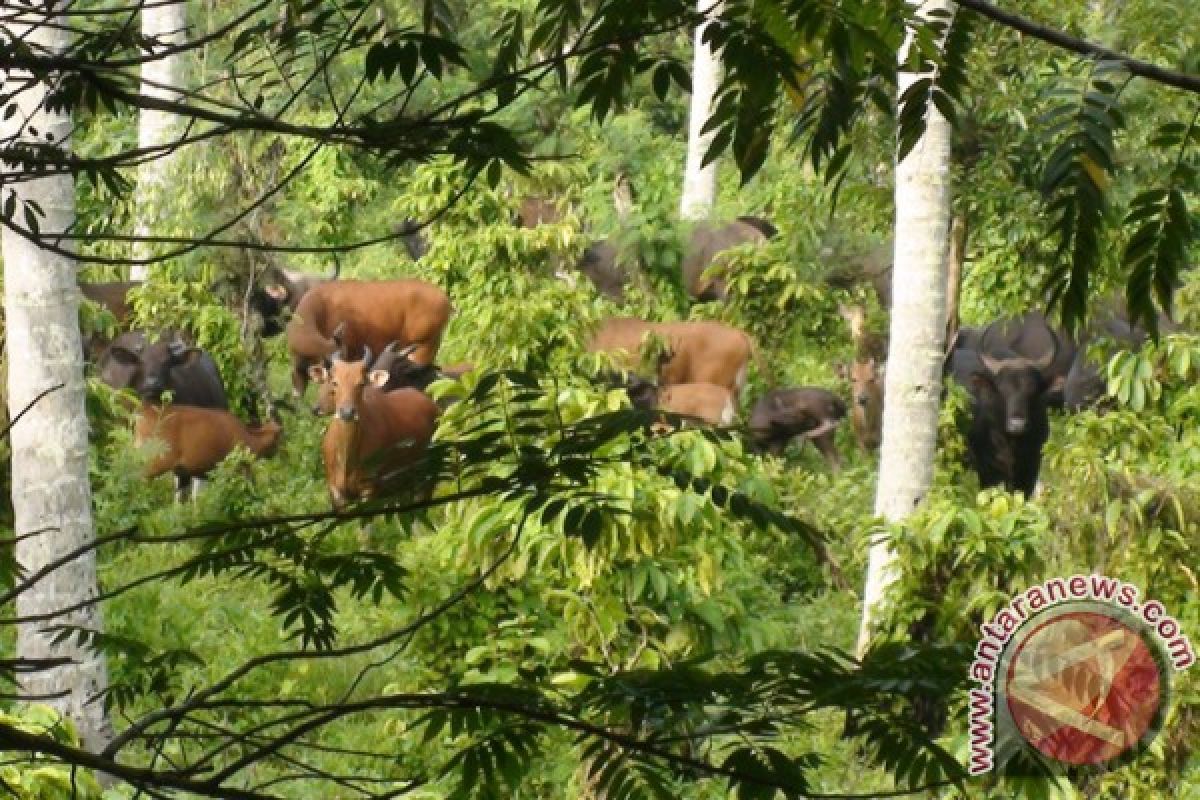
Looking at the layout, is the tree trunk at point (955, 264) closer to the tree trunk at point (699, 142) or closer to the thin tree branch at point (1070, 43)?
the tree trunk at point (699, 142)

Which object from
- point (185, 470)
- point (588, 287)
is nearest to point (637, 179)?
point (588, 287)

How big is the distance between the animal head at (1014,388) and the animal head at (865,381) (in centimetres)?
81

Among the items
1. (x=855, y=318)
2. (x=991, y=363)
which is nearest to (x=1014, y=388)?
(x=991, y=363)

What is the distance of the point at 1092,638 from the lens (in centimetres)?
630

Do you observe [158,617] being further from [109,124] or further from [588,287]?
[109,124]

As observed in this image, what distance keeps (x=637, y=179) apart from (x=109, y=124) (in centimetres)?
671

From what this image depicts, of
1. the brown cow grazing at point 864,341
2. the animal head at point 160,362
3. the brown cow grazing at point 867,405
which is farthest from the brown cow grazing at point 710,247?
the animal head at point 160,362

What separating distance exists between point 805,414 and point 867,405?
2.35ft

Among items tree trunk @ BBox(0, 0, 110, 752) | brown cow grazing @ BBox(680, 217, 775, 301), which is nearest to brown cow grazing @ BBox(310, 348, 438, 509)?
tree trunk @ BBox(0, 0, 110, 752)

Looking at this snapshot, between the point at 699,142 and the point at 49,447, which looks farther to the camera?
the point at 699,142

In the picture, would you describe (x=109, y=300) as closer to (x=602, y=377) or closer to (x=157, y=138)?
(x=157, y=138)

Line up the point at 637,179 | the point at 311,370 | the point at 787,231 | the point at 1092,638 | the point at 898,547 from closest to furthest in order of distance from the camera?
the point at 1092,638, the point at 898,547, the point at 311,370, the point at 787,231, the point at 637,179

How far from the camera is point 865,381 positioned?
46.2 ft

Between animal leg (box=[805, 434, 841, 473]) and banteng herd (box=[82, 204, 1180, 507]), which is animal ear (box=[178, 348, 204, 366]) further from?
animal leg (box=[805, 434, 841, 473])
